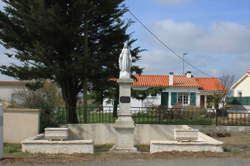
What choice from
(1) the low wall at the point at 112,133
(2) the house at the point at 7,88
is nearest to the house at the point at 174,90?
(2) the house at the point at 7,88

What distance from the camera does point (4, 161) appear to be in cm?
813

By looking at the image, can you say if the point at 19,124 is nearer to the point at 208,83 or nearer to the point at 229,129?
the point at 229,129

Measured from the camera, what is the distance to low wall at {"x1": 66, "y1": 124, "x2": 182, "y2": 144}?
14.0 metres

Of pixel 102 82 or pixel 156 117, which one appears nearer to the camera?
pixel 102 82

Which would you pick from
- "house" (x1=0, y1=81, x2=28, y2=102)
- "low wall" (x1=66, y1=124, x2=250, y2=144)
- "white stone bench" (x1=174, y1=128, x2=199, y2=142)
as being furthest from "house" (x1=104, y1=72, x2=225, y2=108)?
"white stone bench" (x1=174, y1=128, x2=199, y2=142)

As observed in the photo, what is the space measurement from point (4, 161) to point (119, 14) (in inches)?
390

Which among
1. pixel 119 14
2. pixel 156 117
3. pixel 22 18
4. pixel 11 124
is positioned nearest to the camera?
pixel 11 124

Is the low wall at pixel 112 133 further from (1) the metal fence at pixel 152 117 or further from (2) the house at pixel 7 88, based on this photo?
(2) the house at pixel 7 88

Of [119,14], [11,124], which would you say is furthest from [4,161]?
[119,14]

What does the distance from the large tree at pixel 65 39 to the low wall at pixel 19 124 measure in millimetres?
2110

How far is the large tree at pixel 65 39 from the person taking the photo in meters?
13.7

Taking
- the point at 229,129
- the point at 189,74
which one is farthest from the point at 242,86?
the point at 229,129

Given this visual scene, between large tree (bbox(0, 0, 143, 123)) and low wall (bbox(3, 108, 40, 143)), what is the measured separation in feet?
6.92

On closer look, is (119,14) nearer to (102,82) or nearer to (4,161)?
(102,82)
